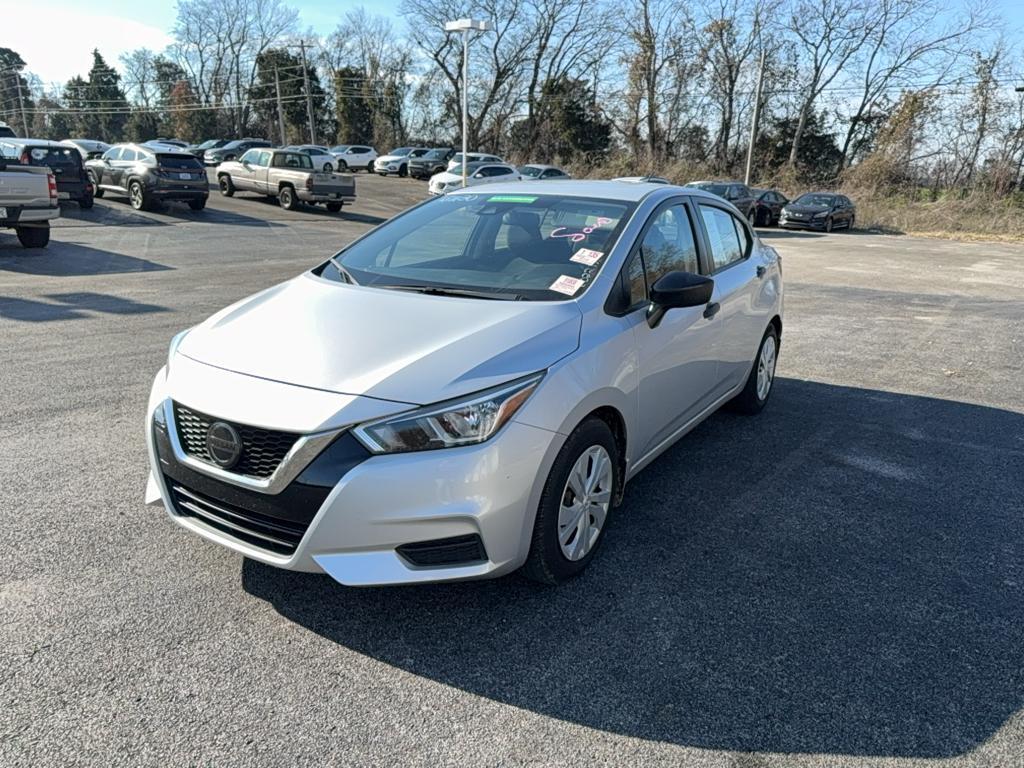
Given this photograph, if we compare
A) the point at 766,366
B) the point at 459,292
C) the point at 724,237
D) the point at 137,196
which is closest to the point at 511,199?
the point at 459,292

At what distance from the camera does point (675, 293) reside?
3.43 meters

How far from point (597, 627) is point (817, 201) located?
95.1 ft

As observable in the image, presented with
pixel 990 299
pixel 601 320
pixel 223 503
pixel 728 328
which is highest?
pixel 601 320

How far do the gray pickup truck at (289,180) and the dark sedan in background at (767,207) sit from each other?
15801mm

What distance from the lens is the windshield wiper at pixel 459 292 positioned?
337 cm

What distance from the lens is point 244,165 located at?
26078 mm

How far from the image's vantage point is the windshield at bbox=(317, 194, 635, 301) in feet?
11.5

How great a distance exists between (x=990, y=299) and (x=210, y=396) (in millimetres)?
13425

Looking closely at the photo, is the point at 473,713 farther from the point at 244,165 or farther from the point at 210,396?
the point at 244,165

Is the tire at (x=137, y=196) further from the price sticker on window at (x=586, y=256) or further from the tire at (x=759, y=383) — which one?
the price sticker on window at (x=586, y=256)

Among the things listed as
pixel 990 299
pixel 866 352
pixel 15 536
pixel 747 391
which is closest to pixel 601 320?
pixel 747 391

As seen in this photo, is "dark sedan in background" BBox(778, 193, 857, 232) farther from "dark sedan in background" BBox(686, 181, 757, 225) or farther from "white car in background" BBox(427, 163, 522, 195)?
"white car in background" BBox(427, 163, 522, 195)

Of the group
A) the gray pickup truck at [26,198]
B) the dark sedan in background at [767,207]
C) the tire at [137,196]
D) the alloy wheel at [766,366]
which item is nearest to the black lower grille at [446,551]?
the alloy wheel at [766,366]

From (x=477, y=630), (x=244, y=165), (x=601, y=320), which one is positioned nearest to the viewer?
(x=477, y=630)
